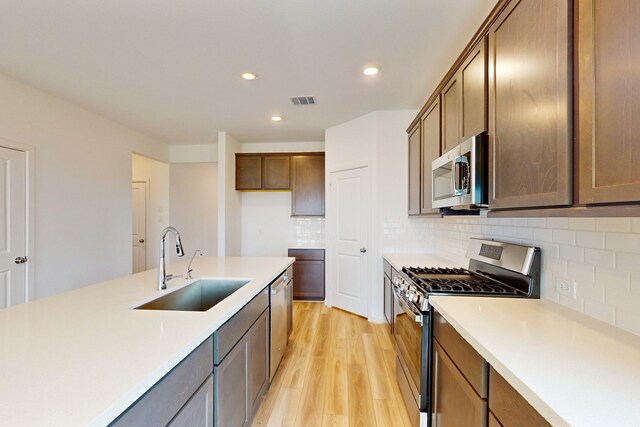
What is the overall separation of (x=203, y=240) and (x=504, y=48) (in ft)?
17.6

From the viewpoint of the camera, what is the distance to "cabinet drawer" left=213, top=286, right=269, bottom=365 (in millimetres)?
1218

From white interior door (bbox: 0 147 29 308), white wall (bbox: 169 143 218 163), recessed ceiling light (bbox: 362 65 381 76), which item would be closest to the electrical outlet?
recessed ceiling light (bbox: 362 65 381 76)

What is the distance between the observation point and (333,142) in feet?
13.4

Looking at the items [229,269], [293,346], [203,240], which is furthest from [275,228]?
[229,269]

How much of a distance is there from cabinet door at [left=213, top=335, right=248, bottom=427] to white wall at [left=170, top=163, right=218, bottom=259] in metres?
4.25

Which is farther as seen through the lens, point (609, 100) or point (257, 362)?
point (257, 362)

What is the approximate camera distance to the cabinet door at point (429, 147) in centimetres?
231

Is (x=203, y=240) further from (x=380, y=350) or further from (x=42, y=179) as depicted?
(x=380, y=350)

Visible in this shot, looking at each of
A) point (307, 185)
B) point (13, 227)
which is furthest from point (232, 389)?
point (307, 185)

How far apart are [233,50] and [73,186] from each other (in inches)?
105

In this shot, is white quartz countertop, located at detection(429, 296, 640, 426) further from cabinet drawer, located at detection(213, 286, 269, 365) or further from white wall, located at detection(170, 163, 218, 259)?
white wall, located at detection(170, 163, 218, 259)

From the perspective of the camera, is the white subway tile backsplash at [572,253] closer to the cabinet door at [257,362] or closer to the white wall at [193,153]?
the cabinet door at [257,362]

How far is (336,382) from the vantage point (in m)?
2.24

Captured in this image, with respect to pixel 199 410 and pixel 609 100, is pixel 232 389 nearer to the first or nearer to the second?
pixel 199 410
